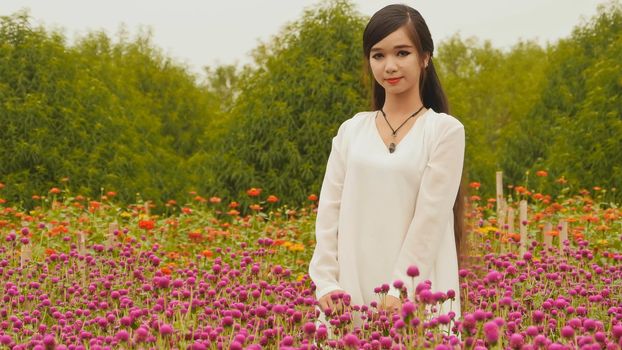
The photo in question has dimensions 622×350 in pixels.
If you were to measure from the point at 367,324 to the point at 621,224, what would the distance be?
5000 mm

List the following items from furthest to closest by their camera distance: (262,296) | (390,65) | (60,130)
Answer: (60,130) < (262,296) < (390,65)

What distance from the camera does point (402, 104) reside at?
132 inches

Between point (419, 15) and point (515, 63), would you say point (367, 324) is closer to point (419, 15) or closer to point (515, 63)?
point (419, 15)

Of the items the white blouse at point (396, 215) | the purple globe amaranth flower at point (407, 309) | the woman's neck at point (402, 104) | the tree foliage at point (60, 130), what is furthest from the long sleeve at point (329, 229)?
the tree foliage at point (60, 130)

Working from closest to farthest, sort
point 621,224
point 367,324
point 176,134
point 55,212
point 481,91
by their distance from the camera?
point 367,324
point 621,224
point 55,212
point 176,134
point 481,91

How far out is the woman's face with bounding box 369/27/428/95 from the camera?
3.24 meters

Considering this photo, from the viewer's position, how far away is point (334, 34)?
35.5ft

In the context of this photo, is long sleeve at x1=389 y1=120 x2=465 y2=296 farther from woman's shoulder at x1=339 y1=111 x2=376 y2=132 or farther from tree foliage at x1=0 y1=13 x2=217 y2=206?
tree foliage at x1=0 y1=13 x2=217 y2=206

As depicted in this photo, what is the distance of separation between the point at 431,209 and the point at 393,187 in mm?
175

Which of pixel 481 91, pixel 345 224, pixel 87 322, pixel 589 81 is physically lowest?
pixel 87 322

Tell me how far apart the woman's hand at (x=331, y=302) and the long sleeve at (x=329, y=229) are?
0.11 ft

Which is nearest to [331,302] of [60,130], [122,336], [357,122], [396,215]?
[396,215]

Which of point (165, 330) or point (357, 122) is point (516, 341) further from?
point (357, 122)

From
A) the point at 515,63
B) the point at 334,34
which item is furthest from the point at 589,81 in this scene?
the point at 515,63
